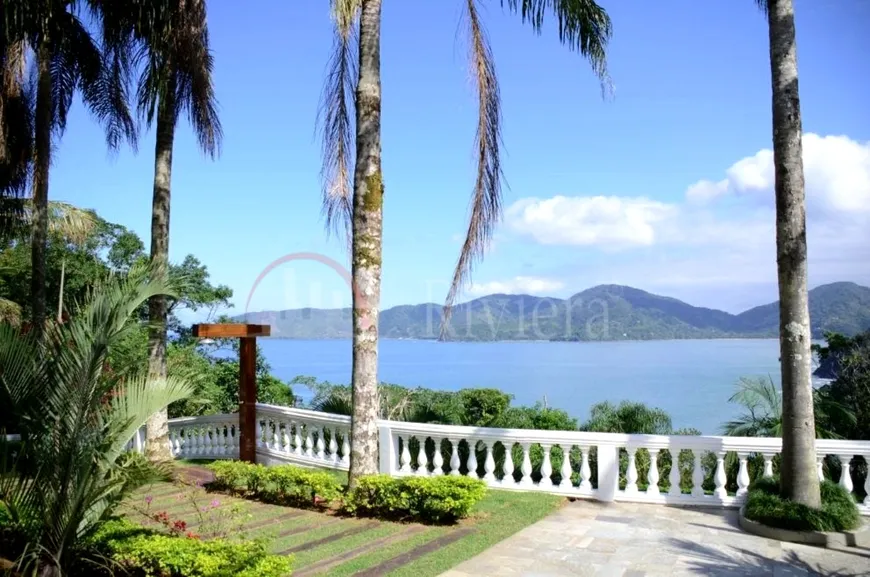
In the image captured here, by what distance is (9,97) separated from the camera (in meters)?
13.5

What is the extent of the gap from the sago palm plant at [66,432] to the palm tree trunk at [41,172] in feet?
27.7

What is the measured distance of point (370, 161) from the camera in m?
7.87

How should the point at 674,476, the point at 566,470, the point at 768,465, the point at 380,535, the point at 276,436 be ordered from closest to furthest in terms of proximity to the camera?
the point at 380,535, the point at 768,465, the point at 674,476, the point at 566,470, the point at 276,436

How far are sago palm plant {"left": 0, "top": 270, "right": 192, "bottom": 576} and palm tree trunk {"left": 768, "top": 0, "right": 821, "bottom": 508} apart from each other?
5.87 meters

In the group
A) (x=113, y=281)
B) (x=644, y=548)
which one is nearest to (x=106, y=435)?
(x=113, y=281)

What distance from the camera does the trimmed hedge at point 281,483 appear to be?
7863mm

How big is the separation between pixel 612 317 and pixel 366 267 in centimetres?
4267

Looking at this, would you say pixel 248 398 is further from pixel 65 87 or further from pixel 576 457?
pixel 65 87

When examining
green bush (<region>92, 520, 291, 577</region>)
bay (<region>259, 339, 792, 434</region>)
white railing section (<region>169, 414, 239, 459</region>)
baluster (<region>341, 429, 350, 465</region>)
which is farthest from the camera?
bay (<region>259, 339, 792, 434</region>)

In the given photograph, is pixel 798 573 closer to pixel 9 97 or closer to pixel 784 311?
pixel 784 311

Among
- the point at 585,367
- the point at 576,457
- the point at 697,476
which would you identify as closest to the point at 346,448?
the point at 576,457

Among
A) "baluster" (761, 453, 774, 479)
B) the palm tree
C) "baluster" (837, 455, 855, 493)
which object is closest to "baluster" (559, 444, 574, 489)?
"baluster" (761, 453, 774, 479)

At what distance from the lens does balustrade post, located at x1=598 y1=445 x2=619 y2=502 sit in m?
7.90

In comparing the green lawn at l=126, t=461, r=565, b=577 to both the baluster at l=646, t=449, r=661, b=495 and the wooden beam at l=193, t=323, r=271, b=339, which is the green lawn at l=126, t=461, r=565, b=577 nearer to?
the baluster at l=646, t=449, r=661, b=495
